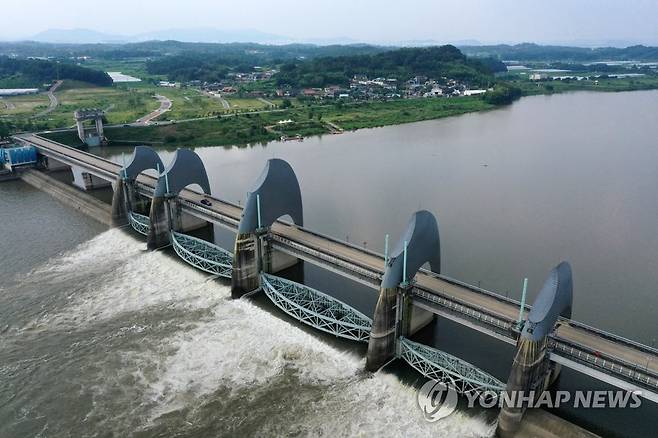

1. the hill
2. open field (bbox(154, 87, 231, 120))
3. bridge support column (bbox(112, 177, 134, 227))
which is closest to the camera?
bridge support column (bbox(112, 177, 134, 227))

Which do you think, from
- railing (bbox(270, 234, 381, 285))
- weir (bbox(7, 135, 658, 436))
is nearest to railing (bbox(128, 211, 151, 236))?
weir (bbox(7, 135, 658, 436))

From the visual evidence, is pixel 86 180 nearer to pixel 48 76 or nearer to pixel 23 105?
pixel 23 105

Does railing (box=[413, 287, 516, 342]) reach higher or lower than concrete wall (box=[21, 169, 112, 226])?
higher

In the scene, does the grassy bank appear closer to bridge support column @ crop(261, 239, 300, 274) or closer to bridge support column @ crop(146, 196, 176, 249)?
bridge support column @ crop(146, 196, 176, 249)

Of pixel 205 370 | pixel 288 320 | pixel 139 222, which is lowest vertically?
pixel 205 370

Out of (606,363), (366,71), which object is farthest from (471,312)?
(366,71)

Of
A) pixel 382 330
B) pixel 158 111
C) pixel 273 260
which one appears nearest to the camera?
pixel 382 330
